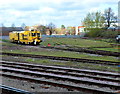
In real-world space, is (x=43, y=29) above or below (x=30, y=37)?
above

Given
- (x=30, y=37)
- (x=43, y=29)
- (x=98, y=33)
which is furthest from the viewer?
(x=43, y=29)

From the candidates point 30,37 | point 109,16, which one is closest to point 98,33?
point 109,16

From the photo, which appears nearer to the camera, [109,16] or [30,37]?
[30,37]

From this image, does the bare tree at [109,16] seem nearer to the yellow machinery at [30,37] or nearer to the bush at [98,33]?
the bush at [98,33]

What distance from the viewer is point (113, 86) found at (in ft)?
23.6

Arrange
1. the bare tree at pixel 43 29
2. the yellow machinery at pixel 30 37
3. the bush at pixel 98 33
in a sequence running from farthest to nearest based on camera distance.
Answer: the bare tree at pixel 43 29
the bush at pixel 98 33
the yellow machinery at pixel 30 37

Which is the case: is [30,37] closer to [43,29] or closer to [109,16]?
[109,16]

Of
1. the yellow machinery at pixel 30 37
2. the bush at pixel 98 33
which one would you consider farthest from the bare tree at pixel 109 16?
the yellow machinery at pixel 30 37

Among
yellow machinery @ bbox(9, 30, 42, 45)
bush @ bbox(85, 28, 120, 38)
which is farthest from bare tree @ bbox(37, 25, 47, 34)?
yellow machinery @ bbox(9, 30, 42, 45)

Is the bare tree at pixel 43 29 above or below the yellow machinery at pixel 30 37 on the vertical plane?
above

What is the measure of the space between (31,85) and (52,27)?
4227 inches

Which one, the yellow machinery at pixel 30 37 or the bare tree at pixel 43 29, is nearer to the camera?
the yellow machinery at pixel 30 37

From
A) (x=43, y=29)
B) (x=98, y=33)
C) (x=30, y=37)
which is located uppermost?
(x=43, y=29)

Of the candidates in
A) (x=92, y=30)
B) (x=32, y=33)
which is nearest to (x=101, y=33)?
(x=92, y=30)
